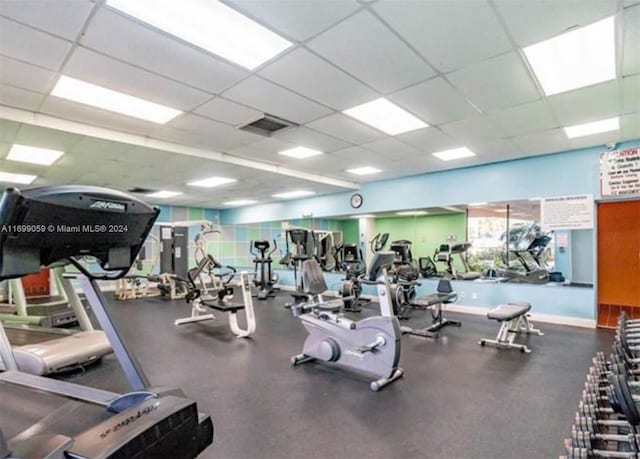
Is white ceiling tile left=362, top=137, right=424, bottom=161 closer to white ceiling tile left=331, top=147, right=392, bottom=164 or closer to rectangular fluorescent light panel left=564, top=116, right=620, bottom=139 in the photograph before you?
white ceiling tile left=331, top=147, right=392, bottom=164

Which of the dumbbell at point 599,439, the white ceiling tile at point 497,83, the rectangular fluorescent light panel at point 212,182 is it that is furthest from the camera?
the rectangular fluorescent light panel at point 212,182

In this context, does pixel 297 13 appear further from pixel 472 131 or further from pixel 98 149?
pixel 98 149

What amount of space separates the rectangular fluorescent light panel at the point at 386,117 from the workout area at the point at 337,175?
31mm

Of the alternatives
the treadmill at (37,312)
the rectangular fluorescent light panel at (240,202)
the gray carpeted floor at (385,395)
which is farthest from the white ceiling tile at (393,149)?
the rectangular fluorescent light panel at (240,202)

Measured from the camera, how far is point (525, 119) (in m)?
3.94

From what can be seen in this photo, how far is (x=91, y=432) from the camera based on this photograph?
1.13 metres

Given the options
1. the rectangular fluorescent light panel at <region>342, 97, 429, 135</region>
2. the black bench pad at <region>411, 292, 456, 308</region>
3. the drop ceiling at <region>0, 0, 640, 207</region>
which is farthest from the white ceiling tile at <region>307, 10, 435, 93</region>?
the black bench pad at <region>411, 292, 456, 308</region>

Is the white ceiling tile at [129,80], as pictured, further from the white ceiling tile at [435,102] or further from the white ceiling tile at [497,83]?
the white ceiling tile at [497,83]

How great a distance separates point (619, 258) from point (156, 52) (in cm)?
716

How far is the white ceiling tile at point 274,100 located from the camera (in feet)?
10.2

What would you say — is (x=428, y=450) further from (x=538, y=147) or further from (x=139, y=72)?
(x=538, y=147)

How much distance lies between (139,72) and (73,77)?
0.59 metres

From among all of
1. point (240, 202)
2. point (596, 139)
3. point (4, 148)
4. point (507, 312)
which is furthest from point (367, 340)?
point (240, 202)

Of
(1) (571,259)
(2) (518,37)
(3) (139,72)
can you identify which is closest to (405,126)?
(2) (518,37)
